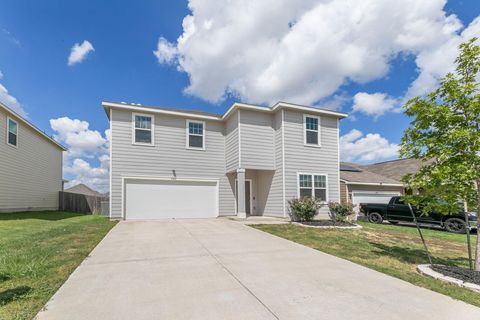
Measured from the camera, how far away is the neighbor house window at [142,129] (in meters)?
13.2

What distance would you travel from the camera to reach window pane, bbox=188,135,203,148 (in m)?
14.3

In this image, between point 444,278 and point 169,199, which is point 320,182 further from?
point 444,278

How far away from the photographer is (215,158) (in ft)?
48.0

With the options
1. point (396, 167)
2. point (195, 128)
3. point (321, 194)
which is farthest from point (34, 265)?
point (396, 167)

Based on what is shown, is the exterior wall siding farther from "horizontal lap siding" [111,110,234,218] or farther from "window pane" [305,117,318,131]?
"window pane" [305,117,318,131]

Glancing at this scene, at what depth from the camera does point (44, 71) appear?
41.5ft

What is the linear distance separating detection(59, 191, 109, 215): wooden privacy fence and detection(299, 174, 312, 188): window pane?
42.2 feet


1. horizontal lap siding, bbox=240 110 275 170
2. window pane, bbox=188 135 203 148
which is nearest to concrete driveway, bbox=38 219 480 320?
horizontal lap siding, bbox=240 110 275 170

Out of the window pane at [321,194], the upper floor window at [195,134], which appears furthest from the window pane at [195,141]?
the window pane at [321,194]

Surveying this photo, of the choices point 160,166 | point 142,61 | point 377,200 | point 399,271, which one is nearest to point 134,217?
point 160,166

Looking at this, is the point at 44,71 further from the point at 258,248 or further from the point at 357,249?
the point at 357,249

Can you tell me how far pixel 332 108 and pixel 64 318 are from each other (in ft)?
46.5

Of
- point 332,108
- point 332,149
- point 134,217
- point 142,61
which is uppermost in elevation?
point 142,61

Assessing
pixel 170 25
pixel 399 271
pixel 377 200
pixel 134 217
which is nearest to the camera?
pixel 399 271
